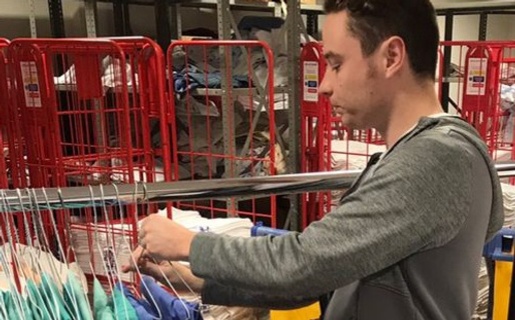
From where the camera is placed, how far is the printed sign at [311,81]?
266 centimetres

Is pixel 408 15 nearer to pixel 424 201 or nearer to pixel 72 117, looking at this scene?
pixel 424 201

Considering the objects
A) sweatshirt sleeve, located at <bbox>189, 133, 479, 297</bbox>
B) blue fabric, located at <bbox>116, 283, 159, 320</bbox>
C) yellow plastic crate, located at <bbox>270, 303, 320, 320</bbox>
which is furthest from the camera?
yellow plastic crate, located at <bbox>270, 303, 320, 320</bbox>

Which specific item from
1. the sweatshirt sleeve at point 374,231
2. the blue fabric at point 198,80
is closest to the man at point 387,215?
the sweatshirt sleeve at point 374,231

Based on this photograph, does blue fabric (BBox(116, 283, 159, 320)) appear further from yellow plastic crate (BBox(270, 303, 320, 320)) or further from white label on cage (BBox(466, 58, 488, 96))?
white label on cage (BBox(466, 58, 488, 96))

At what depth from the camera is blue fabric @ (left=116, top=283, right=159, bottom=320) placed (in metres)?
0.93

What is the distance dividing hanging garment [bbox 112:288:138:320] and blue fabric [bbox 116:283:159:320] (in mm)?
12

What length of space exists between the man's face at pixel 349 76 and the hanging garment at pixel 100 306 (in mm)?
465

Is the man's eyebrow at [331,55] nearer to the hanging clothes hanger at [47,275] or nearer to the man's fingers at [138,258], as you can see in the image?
the man's fingers at [138,258]

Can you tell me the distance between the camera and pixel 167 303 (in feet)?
3.22

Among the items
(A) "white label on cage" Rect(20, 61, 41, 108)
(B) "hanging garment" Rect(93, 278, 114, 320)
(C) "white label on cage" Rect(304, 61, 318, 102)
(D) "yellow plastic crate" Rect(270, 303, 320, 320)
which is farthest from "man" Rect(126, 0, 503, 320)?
(C) "white label on cage" Rect(304, 61, 318, 102)

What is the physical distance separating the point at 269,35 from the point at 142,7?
1281 millimetres

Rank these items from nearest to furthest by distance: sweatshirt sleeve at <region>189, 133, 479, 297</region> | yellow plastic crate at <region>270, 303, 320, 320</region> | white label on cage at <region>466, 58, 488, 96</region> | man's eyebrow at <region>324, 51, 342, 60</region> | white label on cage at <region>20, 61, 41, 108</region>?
A: sweatshirt sleeve at <region>189, 133, 479, 297</region> < man's eyebrow at <region>324, 51, 342, 60</region> < yellow plastic crate at <region>270, 303, 320, 320</region> < white label on cage at <region>20, 61, 41, 108</region> < white label on cage at <region>466, 58, 488, 96</region>

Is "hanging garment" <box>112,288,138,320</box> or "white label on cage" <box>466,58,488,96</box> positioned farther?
"white label on cage" <box>466,58,488,96</box>

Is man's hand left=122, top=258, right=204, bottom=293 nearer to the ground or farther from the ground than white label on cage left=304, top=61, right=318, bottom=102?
nearer to the ground
